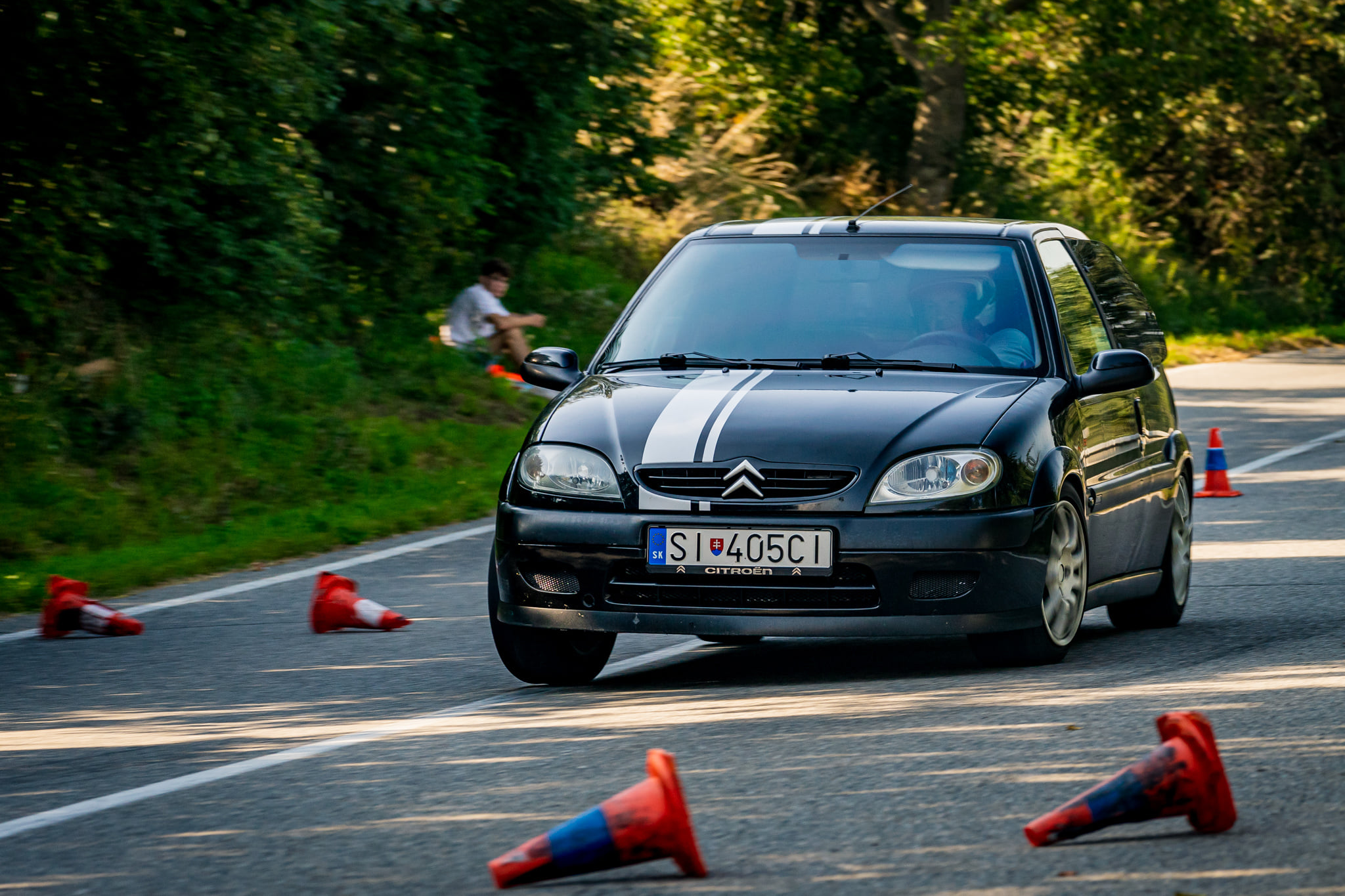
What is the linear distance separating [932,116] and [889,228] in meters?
23.0

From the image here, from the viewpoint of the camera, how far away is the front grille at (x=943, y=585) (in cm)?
674

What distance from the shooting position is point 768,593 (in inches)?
266

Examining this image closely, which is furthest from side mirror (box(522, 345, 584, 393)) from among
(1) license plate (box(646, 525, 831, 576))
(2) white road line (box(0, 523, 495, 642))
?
(2) white road line (box(0, 523, 495, 642))

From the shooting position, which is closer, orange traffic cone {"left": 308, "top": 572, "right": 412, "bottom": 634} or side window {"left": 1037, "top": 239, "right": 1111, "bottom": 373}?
side window {"left": 1037, "top": 239, "right": 1111, "bottom": 373}

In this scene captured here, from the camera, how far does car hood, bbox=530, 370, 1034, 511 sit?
266 inches

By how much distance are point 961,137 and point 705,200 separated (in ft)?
18.7

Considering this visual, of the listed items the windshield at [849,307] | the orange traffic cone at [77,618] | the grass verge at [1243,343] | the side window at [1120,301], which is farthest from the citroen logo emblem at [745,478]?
the grass verge at [1243,343]

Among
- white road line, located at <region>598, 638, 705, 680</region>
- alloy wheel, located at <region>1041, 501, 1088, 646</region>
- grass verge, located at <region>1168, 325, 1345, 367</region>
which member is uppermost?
alloy wheel, located at <region>1041, 501, 1088, 646</region>

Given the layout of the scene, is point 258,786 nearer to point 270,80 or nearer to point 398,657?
point 398,657

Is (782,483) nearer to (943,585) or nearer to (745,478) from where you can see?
(745,478)

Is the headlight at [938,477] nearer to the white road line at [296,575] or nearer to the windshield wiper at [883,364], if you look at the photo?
the windshield wiper at [883,364]

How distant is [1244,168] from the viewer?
3509cm

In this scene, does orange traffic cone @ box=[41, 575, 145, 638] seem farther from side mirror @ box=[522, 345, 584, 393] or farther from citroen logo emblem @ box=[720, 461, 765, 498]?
citroen logo emblem @ box=[720, 461, 765, 498]

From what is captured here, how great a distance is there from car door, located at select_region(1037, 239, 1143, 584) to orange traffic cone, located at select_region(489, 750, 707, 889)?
3.48m
